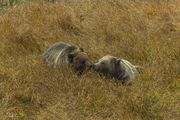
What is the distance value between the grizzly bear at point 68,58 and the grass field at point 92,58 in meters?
0.21

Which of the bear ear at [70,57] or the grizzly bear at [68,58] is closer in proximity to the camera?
the grizzly bear at [68,58]

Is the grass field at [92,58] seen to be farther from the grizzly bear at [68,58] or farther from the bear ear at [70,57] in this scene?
the bear ear at [70,57]

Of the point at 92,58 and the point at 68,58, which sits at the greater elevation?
the point at 68,58

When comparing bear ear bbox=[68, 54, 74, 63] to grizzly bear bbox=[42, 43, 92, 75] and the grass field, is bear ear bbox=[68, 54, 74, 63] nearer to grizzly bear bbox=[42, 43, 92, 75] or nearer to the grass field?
grizzly bear bbox=[42, 43, 92, 75]

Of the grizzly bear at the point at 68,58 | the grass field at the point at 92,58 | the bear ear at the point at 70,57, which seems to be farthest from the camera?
the bear ear at the point at 70,57

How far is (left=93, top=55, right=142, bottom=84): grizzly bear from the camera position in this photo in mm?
6746

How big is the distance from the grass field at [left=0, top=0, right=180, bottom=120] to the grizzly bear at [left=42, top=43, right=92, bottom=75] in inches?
8.4

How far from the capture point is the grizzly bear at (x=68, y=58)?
23.1ft

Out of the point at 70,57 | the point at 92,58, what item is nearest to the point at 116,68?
the point at 70,57

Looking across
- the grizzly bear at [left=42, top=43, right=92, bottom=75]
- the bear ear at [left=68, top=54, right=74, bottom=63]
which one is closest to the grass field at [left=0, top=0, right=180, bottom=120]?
the grizzly bear at [left=42, top=43, right=92, bottom=75]

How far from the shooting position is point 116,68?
22.4 ft

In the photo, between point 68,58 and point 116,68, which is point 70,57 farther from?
point 116,68

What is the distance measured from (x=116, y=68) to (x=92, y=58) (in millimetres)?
1067

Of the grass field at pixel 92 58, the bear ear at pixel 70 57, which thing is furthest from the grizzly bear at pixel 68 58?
the grass field at pixel 92 58
